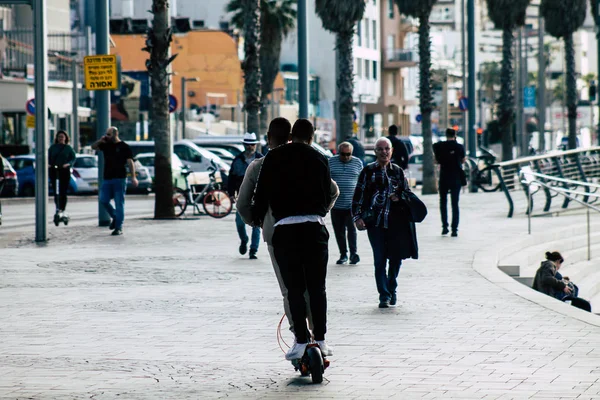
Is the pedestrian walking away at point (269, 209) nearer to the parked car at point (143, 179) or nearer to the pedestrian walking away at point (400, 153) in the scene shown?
the pedestrian walking away at point (400, 153)

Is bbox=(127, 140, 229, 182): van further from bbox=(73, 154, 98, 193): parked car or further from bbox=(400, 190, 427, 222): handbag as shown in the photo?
bbox=(400, 190, 427, 222): handbag

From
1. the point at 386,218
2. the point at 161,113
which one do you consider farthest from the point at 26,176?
the point at 386,218

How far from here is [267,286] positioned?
1380 cm

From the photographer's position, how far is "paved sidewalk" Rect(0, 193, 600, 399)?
7965 millimetres

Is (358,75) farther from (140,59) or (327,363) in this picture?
(327,363)

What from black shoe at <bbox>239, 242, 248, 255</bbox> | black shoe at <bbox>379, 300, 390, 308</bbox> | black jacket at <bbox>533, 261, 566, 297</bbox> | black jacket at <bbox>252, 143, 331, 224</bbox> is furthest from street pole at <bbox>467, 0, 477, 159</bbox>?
black jacket at <bbox>252, 143, 331, 224</bbox>

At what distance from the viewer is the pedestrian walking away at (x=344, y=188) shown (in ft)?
53.4

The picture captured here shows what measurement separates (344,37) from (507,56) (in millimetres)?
13124

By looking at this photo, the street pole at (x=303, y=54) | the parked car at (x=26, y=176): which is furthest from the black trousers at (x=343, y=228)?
the parked car at (x=26, y=176)

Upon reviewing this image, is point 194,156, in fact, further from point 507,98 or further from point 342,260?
point 342,260

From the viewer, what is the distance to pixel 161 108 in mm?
26000

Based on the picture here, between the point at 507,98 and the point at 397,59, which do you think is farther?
the point at 397,59

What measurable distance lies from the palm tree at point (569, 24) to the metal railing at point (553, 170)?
25.7 m

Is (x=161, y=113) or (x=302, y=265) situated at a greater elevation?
(x=161, y=113)
